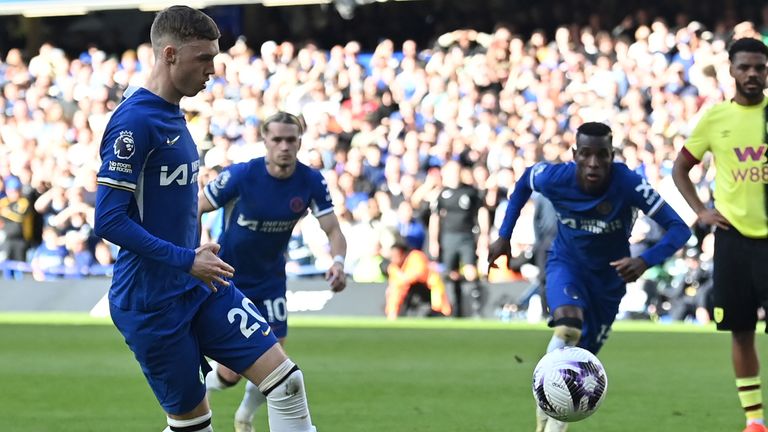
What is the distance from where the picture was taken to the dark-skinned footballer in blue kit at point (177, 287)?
584 cm

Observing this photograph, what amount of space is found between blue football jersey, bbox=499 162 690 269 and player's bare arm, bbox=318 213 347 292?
3.58ft

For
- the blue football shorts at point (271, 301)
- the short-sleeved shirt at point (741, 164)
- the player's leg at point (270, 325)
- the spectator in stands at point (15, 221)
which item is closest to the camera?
the short-sleeved shirt at point (741, 164)

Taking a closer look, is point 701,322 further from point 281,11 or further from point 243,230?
point 281,11

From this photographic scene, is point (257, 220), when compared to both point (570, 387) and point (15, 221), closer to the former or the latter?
point (570, 387)

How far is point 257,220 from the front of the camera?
9273mm

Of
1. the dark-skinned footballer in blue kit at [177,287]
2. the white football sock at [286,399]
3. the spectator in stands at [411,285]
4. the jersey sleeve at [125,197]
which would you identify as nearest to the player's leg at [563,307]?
the white football sock at [286,399]

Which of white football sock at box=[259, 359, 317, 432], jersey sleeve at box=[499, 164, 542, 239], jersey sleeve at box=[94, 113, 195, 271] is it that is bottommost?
white football sock at box=[259, 359, 317, 432]

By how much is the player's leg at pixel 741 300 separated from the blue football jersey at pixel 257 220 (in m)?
2.85

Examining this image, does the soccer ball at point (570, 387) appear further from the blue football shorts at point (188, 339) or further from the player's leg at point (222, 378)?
the player's leg at point (222, 378)

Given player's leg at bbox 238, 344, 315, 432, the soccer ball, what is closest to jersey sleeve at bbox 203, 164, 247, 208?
the soccer ball

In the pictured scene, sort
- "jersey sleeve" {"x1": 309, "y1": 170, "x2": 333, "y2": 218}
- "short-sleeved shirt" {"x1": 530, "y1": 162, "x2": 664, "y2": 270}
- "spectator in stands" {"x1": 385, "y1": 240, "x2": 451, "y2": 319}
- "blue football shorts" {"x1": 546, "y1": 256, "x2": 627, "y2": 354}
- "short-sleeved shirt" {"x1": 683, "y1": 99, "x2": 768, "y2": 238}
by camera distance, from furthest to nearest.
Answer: "spectator in stands" {"x1": 385, "y1": 240, "x2": 451, "y2": 319}
"jersey sleeve" {"x1": 309, "y1": 170, "x2": 333, "y2": 218}
"blue football shorts" {"x1": 546, "y1": 256, "x2": 627, "y2": 354}
"short-sleeved shirt" {"x1": 530, "y1": 162, "x2": 664, "y2": 270}
"short-sleeved shirt" {"x1": 683, "y1": 99, "x2": 768, "y2": 238}

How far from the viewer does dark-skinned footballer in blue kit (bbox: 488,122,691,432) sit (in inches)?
346

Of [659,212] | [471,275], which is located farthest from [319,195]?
[471,275]

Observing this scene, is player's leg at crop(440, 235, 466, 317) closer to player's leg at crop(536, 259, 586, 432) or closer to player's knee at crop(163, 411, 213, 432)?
player's leg at crop(536, 259, 586, 432)
